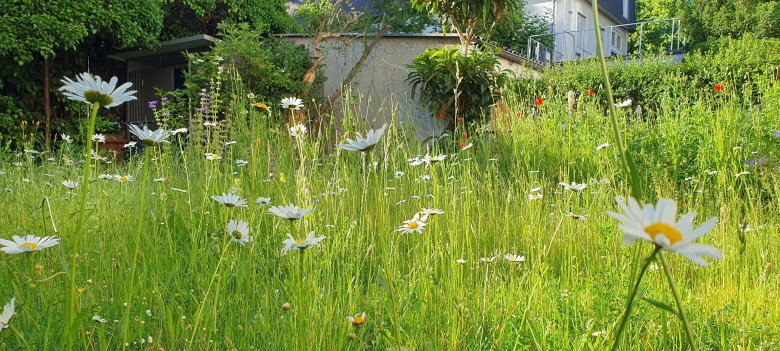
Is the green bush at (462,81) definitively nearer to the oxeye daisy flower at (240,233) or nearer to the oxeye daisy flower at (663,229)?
the oxeye daisy flower at (240,233)

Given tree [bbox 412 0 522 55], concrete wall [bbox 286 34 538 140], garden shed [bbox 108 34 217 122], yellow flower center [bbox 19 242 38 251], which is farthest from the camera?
garden shed [bbox 108 34 217 122]

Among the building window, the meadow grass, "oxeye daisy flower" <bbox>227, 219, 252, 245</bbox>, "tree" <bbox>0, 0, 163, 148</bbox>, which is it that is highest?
the building window

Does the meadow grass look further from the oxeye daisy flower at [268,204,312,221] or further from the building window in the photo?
the building window

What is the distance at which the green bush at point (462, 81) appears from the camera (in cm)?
842

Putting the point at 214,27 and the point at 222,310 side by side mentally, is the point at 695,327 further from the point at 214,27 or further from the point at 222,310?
the point at 214,27

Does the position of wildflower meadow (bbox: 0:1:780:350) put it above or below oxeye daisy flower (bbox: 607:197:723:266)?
below

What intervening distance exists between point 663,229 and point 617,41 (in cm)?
2349

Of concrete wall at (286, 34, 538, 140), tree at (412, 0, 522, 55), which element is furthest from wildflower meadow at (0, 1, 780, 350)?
concrete wall at (286, 34, 538, 140)

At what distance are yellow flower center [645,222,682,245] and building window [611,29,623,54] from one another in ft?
71.0

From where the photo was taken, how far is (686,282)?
227 centimetres

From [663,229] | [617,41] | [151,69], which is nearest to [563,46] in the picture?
[617,41]

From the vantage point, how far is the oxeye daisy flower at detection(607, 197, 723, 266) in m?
0.44

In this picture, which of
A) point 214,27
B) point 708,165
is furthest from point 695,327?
point 214,27

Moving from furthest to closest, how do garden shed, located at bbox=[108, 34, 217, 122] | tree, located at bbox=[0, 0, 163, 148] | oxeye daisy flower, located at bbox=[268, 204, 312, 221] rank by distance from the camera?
garden shed, located at bbox=[108, 34, 217, 122]
tree, located at bbox=[0, 0, 163, 148]
oxeye daisy flower, located at bbox=[268, 204, 312, 221]
